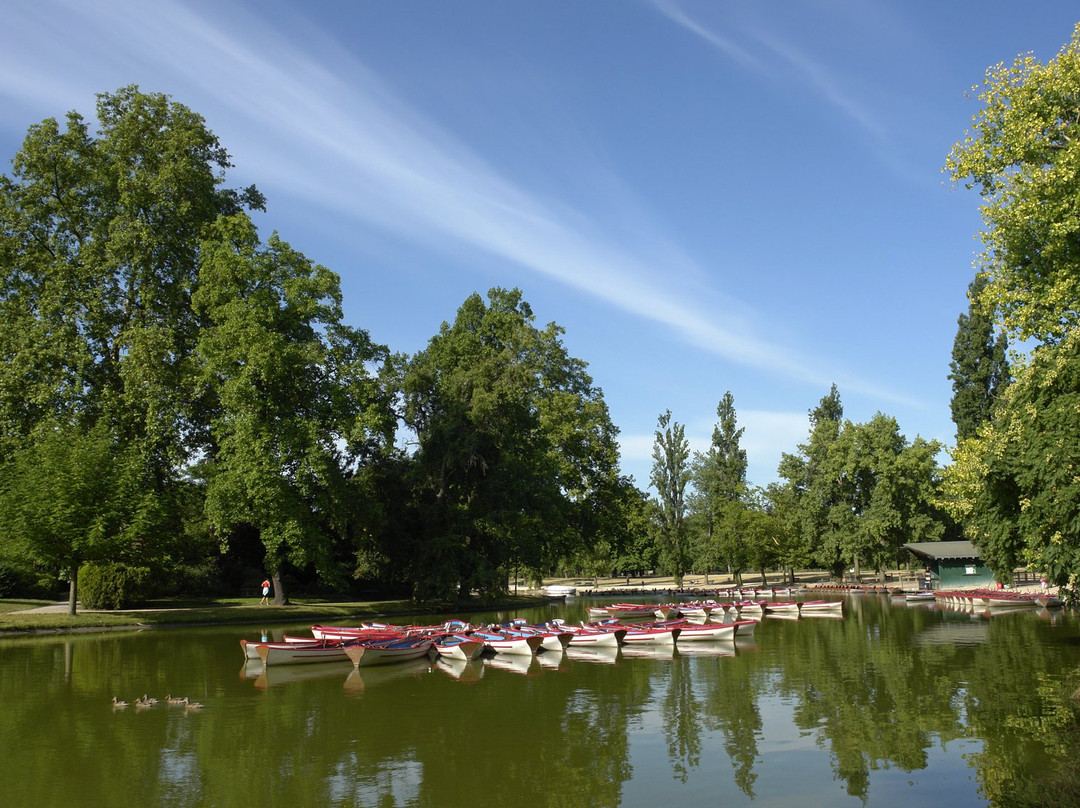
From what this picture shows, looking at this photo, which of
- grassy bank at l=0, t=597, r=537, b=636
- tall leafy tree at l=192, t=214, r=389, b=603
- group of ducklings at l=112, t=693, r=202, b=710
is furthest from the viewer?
tall leafy tree at l=192, t=214, r=389, b=603

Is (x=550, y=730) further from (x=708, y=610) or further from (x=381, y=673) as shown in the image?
(x=708, y=610)

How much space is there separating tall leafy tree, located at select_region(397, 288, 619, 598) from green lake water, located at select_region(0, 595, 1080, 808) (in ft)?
81.1

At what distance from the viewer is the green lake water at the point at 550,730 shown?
1310cm

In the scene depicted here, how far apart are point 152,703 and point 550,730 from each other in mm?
10487

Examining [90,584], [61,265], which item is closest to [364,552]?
[90,584]

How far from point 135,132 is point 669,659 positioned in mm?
→ 40900

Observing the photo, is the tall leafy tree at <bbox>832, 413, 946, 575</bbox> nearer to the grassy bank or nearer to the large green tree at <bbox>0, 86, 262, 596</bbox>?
the grassy bank

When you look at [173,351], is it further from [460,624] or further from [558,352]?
[558,352]

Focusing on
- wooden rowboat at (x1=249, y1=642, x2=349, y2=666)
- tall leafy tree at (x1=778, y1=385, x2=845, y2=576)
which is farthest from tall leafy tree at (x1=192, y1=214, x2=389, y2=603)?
tall leafy tree at (x1=778, y1=385, x2=845, y2=576)

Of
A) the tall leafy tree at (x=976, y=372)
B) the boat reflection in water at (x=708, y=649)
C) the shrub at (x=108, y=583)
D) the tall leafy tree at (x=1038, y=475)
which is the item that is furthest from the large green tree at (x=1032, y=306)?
the tall leafy tree at (x=976, y=372)

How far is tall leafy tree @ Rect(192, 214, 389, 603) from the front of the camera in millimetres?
41938

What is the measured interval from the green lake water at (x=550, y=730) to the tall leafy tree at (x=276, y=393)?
40.5 feet

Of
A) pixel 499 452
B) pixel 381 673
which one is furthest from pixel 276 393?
pixel 381 673

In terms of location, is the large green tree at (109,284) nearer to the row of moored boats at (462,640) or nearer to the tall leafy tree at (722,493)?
the row of moored boats at (462,640)
